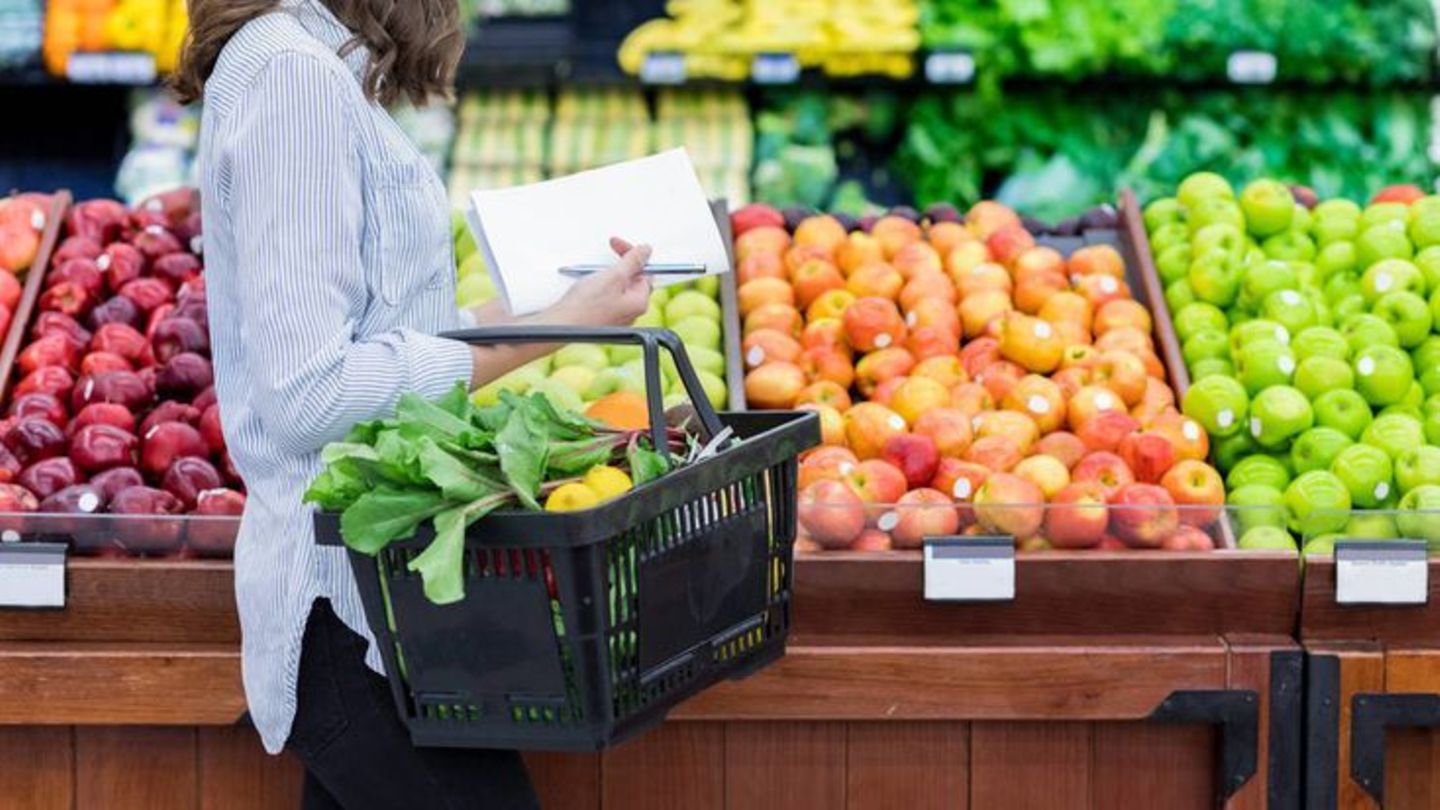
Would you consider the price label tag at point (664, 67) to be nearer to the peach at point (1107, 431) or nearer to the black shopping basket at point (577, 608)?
the peach at point (1107, 431)

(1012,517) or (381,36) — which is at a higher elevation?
(381,36)

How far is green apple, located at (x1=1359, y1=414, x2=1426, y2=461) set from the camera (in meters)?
3.05

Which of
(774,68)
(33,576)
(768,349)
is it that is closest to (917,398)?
(768,349)

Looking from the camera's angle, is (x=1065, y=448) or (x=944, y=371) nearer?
(x=1065, y=448)

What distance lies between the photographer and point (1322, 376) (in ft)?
10.5

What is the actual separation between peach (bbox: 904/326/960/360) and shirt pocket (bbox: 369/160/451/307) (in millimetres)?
1476

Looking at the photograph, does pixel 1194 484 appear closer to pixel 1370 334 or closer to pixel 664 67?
pixel 1370 334

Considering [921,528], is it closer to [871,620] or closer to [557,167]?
[871,620]

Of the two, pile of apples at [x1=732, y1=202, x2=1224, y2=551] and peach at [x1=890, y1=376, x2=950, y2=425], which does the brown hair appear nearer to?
pile of apples at [x1=732, y1=202, x2=1224, y2=551]

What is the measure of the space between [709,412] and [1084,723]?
874 mm

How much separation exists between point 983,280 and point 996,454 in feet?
2.02

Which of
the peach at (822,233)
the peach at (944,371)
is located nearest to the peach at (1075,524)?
the peach at (944,371)

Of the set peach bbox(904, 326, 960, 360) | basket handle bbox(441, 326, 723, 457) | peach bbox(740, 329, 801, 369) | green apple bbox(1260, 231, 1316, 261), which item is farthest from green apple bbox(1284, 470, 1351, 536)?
basket handle bbox(441, 326, 723, 457)

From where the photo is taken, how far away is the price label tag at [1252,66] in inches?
209
